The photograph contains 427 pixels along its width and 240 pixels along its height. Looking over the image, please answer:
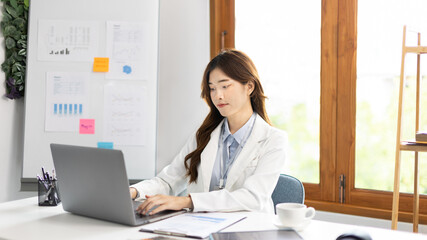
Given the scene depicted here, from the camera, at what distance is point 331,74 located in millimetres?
2537

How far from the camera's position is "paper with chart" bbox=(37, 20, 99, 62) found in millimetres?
2904

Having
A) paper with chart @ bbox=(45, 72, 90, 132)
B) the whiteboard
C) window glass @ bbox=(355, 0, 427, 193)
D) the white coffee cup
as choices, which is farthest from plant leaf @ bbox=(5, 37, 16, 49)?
the white coffee cup

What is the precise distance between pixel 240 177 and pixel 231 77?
A: 0.43 meters

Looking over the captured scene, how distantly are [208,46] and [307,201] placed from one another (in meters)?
1.19

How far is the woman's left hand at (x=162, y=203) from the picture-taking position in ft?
4.92

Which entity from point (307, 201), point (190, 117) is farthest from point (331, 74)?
point (190, 117)

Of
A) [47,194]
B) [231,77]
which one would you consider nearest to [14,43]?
[47,194]

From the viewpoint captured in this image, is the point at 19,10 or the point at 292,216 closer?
the point at 292,216

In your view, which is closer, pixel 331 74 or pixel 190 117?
pixel 331 74

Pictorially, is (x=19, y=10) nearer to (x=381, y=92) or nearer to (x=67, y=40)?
(x=67, y=40)

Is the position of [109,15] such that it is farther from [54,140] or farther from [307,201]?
[307,201]

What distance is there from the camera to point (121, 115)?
2893mm

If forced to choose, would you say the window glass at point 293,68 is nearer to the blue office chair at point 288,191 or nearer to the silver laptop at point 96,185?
the blue office chair at point 288,191

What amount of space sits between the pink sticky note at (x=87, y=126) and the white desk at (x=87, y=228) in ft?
4.43
